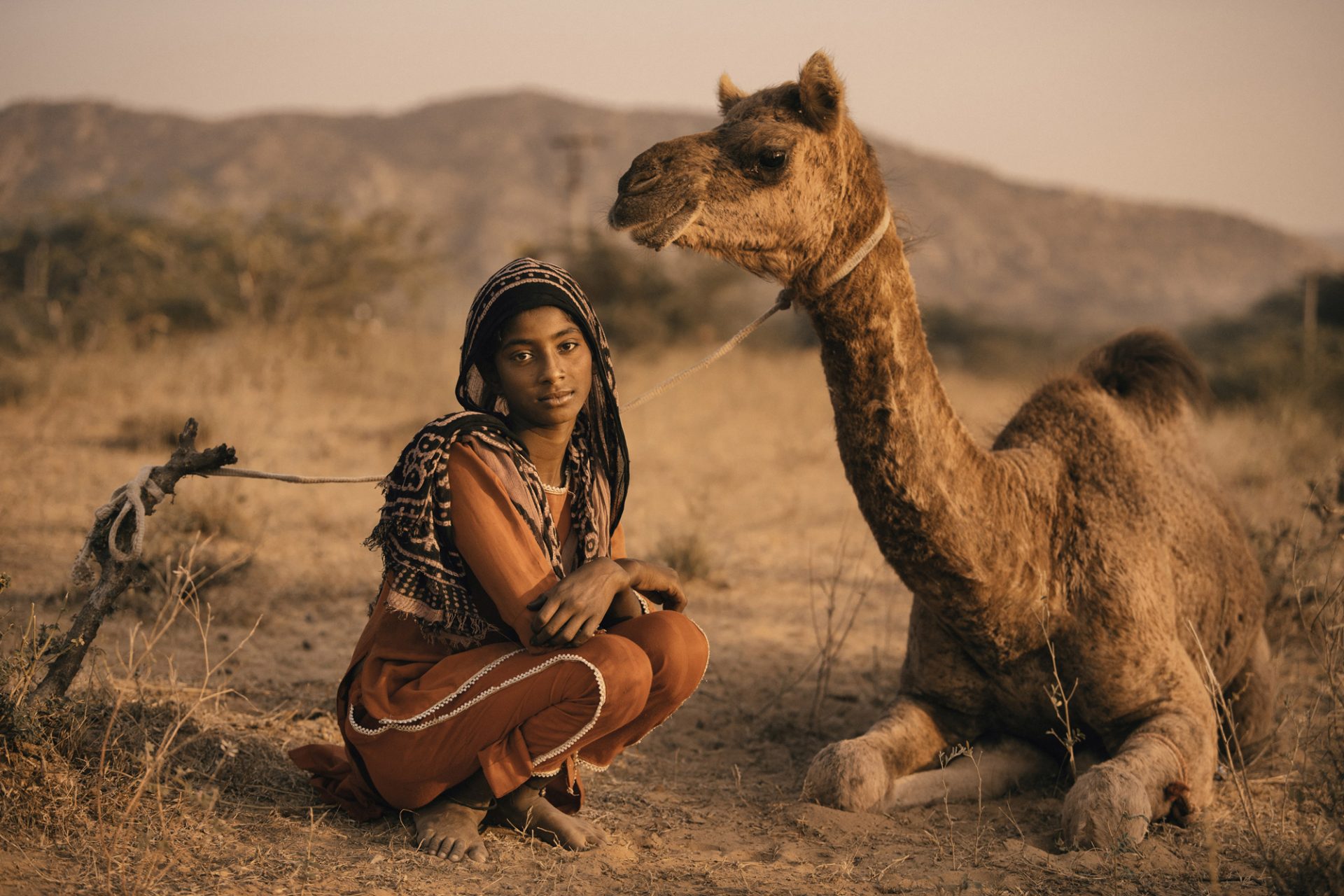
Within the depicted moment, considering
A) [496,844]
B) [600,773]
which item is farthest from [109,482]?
[496,844]

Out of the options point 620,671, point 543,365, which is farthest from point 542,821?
point 543,365

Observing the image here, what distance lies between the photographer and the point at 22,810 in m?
3.19

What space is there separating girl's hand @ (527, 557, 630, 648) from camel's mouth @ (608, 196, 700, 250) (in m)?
1.00

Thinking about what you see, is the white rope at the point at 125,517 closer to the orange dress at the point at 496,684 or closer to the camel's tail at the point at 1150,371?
the orange dress at the point at 496,684

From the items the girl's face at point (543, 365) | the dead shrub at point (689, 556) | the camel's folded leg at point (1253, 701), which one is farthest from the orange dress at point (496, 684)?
the dead shrub at point (689, 556)

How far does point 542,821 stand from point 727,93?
265 centimetres

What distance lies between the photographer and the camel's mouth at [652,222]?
11.3 feet

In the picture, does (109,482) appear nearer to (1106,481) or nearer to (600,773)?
(600,773)

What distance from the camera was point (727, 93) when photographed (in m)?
4.30

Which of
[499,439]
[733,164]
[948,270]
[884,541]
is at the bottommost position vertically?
[948,270]

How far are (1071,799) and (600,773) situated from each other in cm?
175

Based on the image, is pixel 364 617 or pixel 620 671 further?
pixel 364 617

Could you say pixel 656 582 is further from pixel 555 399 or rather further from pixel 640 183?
pixel 640 183

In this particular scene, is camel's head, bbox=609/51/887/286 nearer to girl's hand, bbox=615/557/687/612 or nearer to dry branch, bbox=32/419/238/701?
girl's hand, bbox=615/557/687/612
